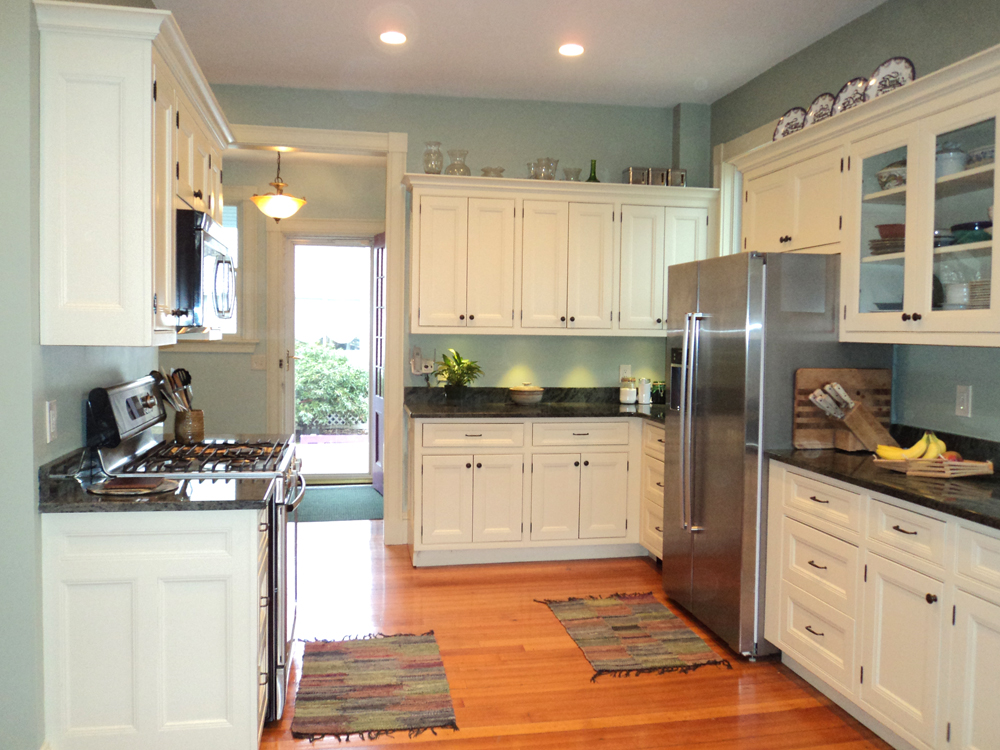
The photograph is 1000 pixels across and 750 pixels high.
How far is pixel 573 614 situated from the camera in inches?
147

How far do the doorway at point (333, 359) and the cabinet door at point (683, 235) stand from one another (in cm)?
297

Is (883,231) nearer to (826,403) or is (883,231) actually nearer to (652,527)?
(826,403)

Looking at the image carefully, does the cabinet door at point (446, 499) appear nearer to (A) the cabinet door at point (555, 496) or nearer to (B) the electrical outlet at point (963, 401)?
(A) the cabinet door at point (555, 496)

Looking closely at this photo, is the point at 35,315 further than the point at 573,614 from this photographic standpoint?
No

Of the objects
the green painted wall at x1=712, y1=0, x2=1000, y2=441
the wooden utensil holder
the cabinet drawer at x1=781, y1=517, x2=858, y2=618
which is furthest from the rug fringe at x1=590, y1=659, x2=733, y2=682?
the wooden utensil holder

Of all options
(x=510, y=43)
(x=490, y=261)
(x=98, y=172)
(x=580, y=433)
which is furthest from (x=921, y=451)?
(x=98, y=172)

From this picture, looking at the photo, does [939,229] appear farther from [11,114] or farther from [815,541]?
[11,114]

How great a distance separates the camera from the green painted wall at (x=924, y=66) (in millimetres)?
2906

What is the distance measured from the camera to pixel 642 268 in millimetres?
4797

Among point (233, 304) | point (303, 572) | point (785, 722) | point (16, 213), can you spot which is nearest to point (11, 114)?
point (16, 213)

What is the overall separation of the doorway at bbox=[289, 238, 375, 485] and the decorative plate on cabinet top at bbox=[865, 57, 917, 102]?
174 inches

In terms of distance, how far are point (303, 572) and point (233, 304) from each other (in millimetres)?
1635

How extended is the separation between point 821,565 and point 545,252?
8.19 feet

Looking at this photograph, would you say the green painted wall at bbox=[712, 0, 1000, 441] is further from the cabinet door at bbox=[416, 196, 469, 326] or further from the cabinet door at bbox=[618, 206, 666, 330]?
the cabinet door at bbox=[416, 196, 469, 326]
